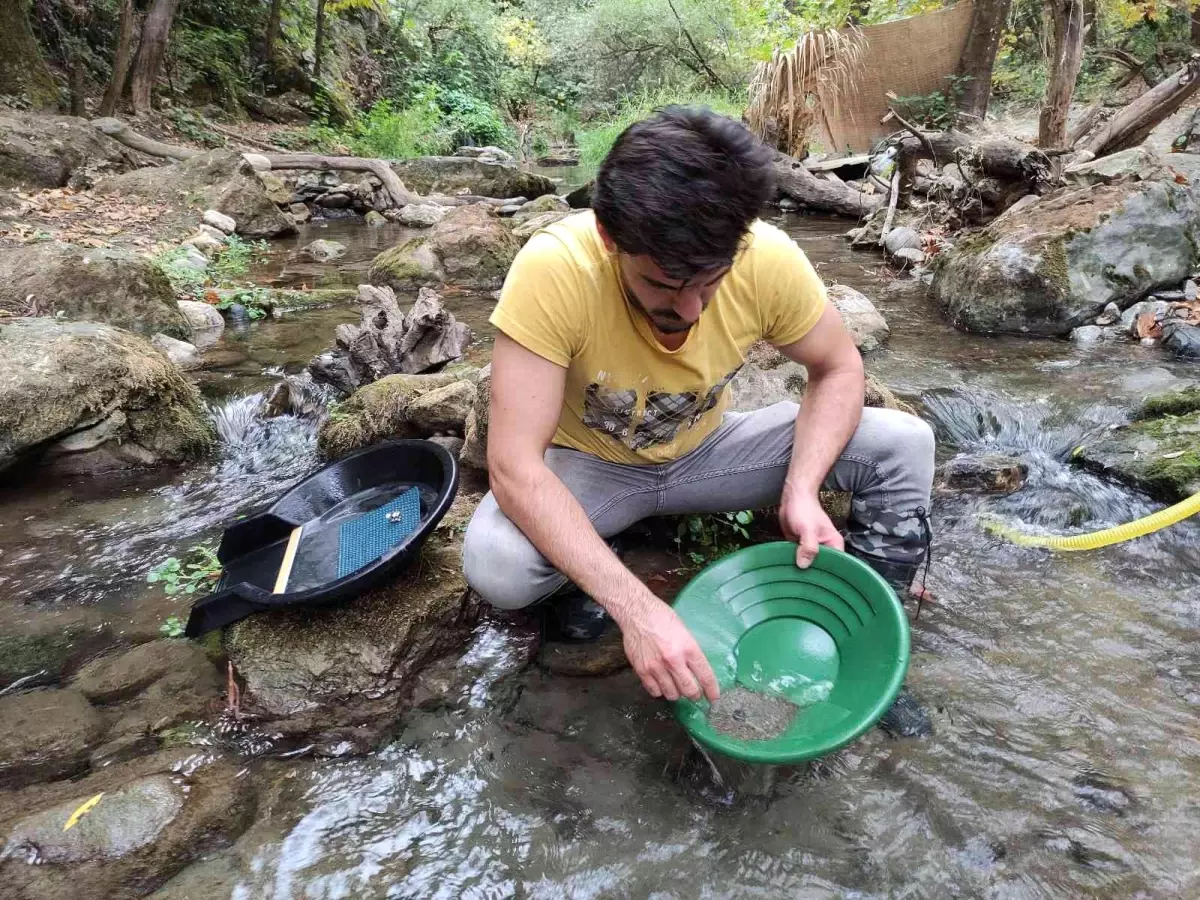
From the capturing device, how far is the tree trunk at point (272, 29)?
13281mm

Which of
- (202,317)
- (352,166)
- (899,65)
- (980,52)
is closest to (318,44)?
(352,166)

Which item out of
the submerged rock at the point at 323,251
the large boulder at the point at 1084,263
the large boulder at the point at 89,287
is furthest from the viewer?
the submerged rock at the point at 323,251

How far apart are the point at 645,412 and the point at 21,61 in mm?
11467

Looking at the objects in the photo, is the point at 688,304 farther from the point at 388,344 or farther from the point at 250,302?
the point at 250,302

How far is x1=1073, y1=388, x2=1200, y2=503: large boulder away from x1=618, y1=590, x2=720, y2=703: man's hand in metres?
2.41

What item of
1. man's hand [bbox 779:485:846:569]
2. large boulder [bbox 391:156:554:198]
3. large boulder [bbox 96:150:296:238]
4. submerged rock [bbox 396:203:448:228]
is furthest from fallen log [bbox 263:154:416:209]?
man's hand [bbox 779:485:846:569]

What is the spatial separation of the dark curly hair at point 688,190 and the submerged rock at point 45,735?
168 centimetres

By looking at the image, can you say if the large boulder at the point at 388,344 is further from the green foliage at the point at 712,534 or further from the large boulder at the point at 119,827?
the large boulder at the point at 119,827

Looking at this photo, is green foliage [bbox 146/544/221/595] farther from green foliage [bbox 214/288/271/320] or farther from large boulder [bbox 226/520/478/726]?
green foliage [bbox 214/288/271/320]

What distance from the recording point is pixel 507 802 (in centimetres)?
159

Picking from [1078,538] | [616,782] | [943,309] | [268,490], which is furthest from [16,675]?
[943,309]

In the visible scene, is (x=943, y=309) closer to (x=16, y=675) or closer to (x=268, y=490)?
(x=268, y=490)

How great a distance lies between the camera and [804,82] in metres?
8.59

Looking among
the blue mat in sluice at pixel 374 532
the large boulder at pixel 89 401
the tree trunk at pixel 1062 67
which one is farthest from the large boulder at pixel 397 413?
the tree trunk at pixel 1062 67
